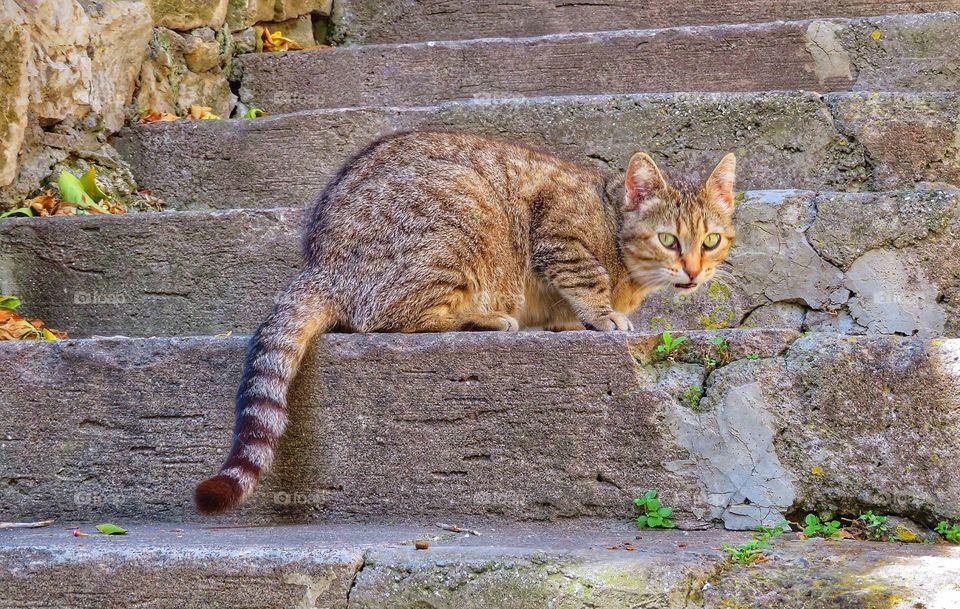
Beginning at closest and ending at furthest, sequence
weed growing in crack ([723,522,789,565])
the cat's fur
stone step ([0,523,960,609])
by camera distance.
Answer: stone step ([0,523,960,609]) → weed growing in crack ([723,522,789,565]) → the cat's fur

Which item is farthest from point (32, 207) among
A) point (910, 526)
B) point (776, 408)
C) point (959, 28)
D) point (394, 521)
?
point (959, 28)

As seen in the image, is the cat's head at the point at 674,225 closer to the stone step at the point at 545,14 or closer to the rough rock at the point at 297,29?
the stone step at the point at 545,14

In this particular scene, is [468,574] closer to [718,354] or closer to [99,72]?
[718,354]

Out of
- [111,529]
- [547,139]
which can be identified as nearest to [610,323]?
[547,139]

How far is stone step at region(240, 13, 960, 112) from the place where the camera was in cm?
455

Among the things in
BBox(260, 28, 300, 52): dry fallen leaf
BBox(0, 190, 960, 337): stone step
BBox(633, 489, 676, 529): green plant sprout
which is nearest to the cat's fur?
BBox(0, 190, 960, 337): stone step

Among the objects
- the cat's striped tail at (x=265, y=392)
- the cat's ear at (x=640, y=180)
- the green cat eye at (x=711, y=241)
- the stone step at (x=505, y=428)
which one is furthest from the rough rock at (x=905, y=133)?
the cat's striped tail at (x=265, y=392)

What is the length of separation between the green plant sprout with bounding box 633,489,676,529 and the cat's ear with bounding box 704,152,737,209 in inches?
50.3

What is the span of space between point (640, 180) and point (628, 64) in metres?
1.40

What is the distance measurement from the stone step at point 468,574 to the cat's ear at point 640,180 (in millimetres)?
1384

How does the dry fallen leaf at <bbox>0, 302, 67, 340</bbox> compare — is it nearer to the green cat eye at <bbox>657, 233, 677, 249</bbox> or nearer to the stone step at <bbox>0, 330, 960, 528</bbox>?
the stone step at <bbox>0, 330, 960, 528</bbox>

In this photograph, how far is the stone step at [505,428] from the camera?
2652mm

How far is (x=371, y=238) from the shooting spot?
3271 millimetres

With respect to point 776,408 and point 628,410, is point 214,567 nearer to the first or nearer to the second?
point 628,410
